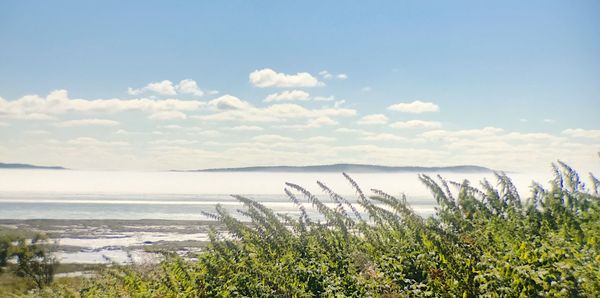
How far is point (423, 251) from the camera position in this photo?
8711 mm

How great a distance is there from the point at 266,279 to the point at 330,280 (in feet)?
3.76

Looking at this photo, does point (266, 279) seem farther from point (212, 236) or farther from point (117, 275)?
point (117, 275)

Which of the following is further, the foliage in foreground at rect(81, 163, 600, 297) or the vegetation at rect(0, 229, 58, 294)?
the vegetation at rect(0, 229, 58, 294)

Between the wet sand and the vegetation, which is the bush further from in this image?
the wet sand

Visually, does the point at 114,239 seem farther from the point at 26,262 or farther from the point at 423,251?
the point at 423,251

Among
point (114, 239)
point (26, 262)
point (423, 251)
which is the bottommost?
point (114, 239)

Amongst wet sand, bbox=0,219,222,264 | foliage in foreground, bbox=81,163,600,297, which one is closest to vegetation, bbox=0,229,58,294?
wet sand, bbox=0,219,222,264

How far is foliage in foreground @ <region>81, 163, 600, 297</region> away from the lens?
22.8 ft

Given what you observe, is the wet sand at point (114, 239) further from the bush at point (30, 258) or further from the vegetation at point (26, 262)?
the vegetation at point (26, 262)

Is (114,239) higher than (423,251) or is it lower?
lower

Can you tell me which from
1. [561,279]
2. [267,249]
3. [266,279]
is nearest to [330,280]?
[266,279]

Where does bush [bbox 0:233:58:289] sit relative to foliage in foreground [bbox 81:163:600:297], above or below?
below

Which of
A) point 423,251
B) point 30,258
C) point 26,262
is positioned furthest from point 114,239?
point 423,251

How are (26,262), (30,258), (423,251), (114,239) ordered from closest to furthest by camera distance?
1. (423,251)
2. (26,262)
3. (30,258)
4. (114,239)
